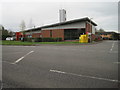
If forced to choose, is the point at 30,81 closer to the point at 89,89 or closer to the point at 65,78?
the point at 65,78

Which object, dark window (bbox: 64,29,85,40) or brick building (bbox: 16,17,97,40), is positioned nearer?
brick building (bbox: 16,17,97,40)

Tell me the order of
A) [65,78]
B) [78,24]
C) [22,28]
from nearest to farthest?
[65,78] < [78,24] < [22,28]

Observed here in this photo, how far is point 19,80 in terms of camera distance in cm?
367

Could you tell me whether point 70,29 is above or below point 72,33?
above

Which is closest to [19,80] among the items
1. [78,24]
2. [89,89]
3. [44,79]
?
[44,79]

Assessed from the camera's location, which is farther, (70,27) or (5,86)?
(70,27)

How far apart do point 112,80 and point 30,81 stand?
269 centimetres

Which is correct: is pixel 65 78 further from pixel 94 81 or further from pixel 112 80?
pixel 112 80

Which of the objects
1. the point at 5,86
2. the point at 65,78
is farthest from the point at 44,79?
the point at 5,86

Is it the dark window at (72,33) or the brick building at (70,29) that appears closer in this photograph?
the brick building at (70,29)

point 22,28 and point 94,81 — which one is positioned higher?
point 22,28

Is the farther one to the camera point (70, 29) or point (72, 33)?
point (70, 29)

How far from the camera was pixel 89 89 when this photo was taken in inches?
119

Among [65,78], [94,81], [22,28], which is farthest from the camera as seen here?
[22,28]
